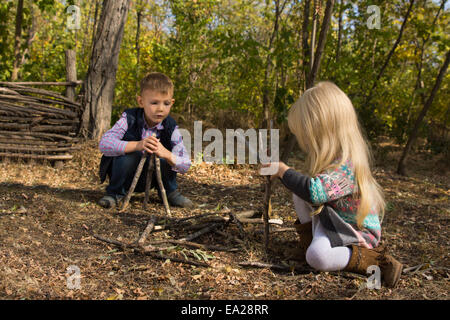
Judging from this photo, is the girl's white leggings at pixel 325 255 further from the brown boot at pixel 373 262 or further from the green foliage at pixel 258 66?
the green foliage at pixel 258 66

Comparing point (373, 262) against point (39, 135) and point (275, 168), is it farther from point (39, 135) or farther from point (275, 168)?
point (39, 135)

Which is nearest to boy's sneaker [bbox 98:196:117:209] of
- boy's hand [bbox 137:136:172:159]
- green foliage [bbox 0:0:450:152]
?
boy's hand [bbox 137:136:172:159]

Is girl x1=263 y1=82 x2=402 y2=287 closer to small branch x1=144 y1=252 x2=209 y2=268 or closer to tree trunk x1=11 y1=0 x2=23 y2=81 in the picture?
small branch x1=144 y1=252 x2=209 y2=268

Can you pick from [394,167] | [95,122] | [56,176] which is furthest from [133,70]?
[394,167]

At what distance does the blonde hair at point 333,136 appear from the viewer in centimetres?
213

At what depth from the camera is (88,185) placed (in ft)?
12.6

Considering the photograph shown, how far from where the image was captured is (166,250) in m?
2.42

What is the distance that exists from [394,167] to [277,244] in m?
3.45

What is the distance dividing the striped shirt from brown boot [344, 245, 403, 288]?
1.44 meters

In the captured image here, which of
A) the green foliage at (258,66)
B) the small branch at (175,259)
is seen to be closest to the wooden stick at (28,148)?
the green foliage at (258,66)

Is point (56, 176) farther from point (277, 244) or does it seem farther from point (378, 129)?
point (378, 129)

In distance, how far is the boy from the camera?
2.98m

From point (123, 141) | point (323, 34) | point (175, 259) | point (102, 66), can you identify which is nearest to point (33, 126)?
point (102, 66)

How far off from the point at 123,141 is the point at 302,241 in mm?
1455
